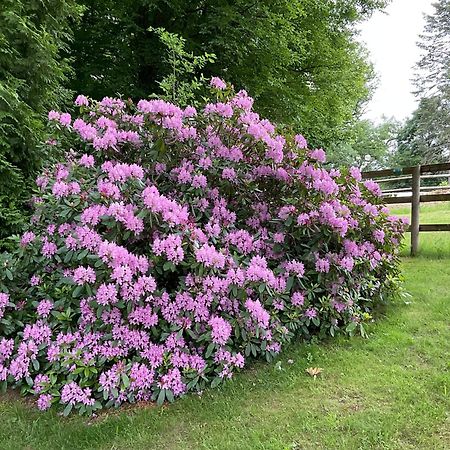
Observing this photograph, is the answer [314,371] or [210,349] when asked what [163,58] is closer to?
[210,349]

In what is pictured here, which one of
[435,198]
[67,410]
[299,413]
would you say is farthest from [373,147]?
[67,410]

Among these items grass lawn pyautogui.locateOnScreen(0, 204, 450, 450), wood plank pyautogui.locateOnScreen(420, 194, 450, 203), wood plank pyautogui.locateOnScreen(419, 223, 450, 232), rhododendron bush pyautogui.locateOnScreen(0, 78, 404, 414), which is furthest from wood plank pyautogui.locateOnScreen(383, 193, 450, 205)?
grass lawn pyautogui.locateOnScreen(0, 204, 450, 450)

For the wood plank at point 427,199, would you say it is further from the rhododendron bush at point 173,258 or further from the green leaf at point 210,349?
the green leaf at point 210,349

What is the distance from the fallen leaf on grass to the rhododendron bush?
Result: 280mm

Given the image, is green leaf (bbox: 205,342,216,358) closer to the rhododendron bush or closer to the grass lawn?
the rhododendron bush

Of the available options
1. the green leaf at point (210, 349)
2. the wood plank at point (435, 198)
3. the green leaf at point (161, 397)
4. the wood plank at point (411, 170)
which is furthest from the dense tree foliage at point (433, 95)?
the green leaf at point (161, 397)

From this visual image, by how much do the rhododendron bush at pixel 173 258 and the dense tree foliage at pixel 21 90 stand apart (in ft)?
0.96

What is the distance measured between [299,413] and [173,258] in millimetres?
1163

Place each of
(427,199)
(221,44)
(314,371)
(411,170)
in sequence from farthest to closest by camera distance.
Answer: (411,170), (427,199), (221,44), (314,371)

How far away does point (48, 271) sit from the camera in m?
3.25

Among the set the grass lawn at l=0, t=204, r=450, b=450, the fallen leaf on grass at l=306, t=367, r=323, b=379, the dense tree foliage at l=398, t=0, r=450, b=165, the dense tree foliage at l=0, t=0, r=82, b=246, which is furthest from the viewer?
the dense tree foliage at l=398, t=0, r=450, b=165

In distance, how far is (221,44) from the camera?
6379 mm

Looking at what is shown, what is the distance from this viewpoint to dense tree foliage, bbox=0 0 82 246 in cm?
353

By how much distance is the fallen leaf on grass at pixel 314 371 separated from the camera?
298cm
